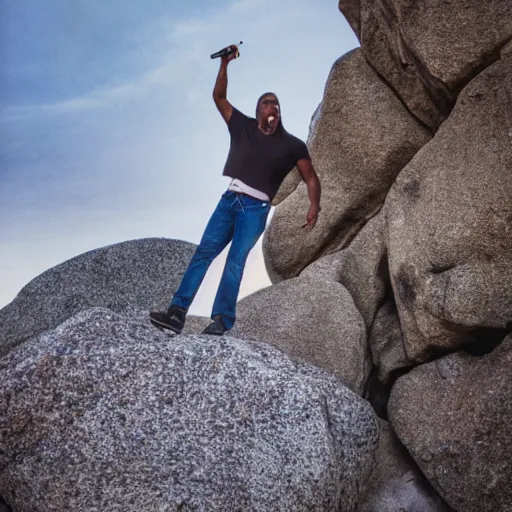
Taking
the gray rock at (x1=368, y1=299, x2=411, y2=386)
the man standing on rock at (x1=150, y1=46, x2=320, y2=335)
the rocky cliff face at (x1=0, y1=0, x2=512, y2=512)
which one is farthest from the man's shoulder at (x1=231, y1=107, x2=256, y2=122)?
the gray rock at (x1=368, y1=299, x2=411, y2=386)

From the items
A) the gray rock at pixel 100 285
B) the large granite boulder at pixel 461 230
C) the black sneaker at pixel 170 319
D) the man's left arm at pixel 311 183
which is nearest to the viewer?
the black sneaker at pixel 170 319

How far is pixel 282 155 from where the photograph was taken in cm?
966

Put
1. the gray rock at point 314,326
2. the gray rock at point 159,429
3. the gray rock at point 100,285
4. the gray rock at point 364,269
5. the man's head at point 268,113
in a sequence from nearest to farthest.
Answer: the gray rock at point 159,429
the man's head at point 268,113
the gray rock at point 314,326
the gray rock at point 100,285
the gray rock at point 364,269

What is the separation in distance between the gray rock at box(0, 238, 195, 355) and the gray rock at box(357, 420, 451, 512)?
516 cm

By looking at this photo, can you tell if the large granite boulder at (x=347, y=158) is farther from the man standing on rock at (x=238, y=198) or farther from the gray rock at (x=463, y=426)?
the gray rock at (x=463, y=426)

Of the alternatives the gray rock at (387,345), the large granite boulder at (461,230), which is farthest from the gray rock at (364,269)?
the large granite boulder at (461,230)

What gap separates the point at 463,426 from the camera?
28.5 feet

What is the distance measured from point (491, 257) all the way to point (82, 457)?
6.20 m

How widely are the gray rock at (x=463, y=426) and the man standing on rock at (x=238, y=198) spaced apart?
10.5 ft

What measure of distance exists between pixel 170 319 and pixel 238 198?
2.06 m

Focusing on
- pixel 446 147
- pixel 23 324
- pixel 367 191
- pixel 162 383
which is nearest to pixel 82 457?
pixel 162 383

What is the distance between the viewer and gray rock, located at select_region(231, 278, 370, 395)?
35.2ft

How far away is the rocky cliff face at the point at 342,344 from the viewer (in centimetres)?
729

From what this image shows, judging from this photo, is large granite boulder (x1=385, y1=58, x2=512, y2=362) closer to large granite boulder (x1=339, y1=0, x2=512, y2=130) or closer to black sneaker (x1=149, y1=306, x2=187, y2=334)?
large granite boulder (x1=339, y1=0, x2=512, y2=130)
